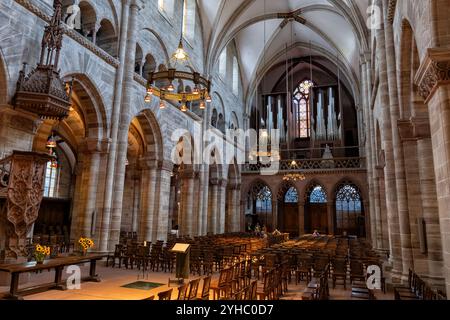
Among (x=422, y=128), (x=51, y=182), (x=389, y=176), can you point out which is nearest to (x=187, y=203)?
(x=51, y=182)

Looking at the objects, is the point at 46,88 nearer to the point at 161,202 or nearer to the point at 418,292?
the point at 161,202

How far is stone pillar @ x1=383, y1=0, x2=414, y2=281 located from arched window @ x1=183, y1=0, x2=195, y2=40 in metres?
13.0

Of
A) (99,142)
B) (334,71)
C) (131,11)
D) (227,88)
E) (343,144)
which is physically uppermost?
(334,71)

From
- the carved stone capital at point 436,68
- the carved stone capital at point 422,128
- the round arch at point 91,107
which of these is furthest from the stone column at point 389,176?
the round arch at point 91,107

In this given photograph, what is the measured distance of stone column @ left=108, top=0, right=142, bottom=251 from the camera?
521 inches

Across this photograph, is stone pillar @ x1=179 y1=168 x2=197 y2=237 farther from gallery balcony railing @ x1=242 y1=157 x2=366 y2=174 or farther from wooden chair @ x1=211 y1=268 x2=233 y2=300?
wooden chair @ x1=211 y1=268 x2=233 y2=300

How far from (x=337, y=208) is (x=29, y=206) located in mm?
25848

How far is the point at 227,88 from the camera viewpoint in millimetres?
27281

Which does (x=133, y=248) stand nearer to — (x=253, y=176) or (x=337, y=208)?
(x=253, y=176)

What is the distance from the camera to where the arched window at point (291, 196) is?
3088 centimetres

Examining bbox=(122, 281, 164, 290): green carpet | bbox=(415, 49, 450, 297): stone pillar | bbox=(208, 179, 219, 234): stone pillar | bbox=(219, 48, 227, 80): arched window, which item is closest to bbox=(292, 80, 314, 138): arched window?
bbox=(219, 48, 227, 80): arched window

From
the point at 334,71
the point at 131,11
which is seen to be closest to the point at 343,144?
the point at 334,71

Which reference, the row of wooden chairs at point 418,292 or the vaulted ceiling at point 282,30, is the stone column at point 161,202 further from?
the row of wooden chairs at point 418,292

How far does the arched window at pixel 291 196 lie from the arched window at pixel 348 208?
152 inches
